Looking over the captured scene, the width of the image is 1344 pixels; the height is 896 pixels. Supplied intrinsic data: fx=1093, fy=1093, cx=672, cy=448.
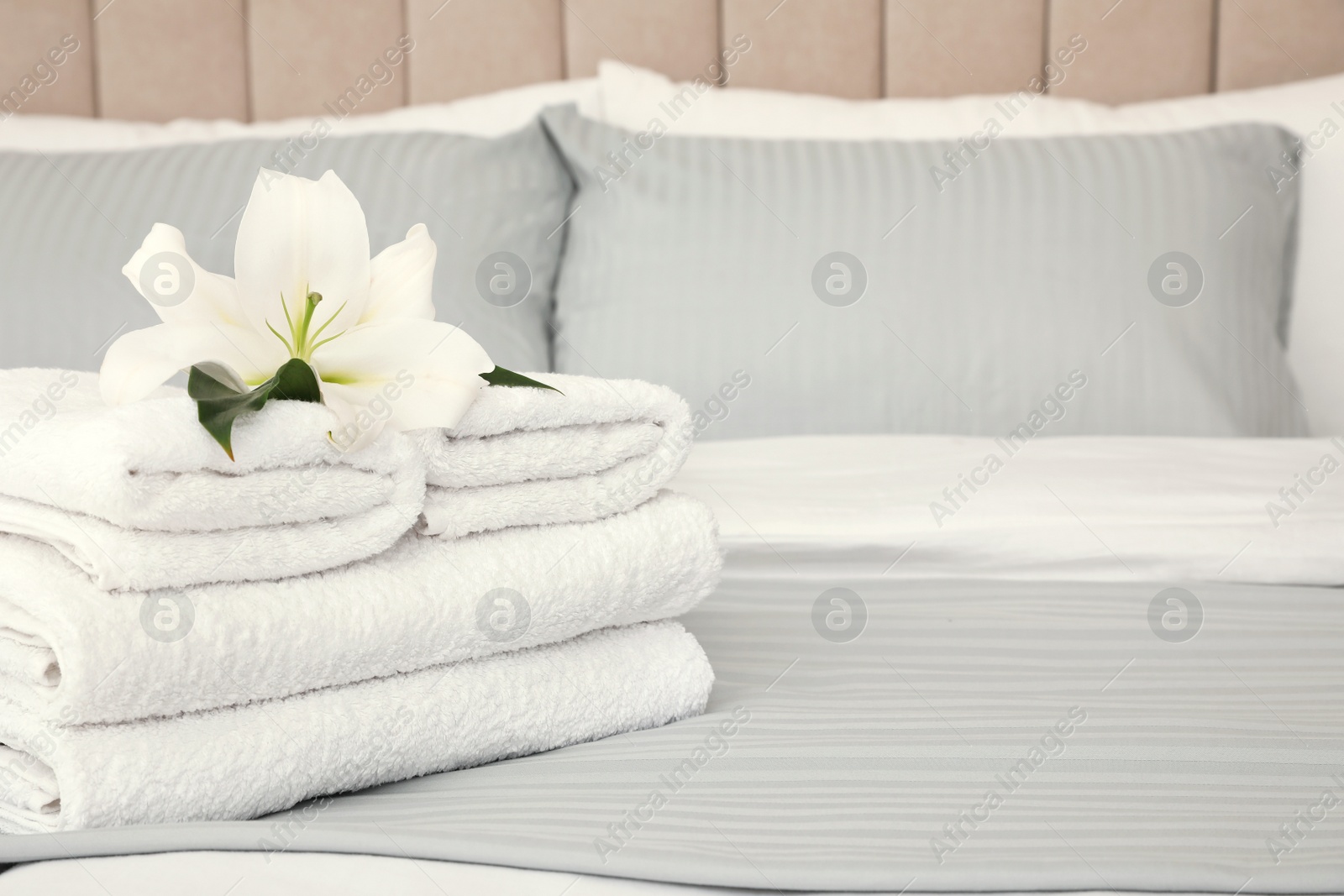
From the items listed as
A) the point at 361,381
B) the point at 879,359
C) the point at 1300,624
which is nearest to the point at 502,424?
the point at 361,381

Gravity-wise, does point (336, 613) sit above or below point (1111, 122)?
below

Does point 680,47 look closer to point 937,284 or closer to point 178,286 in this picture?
point 937,284

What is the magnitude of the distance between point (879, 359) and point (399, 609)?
970mm

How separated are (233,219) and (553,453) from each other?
98cm

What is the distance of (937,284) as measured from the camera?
4.82 ft

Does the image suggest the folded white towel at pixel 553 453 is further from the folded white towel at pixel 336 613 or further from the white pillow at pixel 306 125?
the white pillow at pixel 306 125

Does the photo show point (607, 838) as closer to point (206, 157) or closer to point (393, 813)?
point (393, 813)

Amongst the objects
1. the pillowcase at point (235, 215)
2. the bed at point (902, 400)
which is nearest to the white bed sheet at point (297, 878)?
the bed at point (902, 400)

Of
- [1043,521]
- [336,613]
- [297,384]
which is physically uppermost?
[297,384]

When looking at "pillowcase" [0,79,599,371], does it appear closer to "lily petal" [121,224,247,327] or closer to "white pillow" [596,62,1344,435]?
"white pillow" [596,62,1344,435]

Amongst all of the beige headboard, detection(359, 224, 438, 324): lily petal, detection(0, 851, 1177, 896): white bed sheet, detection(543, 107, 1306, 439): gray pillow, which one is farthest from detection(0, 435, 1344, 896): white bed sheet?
the beige headboard

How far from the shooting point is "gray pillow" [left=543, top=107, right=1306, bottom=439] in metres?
1.45

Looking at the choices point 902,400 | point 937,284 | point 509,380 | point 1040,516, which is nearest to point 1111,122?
point 937,284

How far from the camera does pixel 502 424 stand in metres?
0.65
